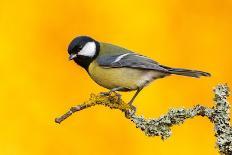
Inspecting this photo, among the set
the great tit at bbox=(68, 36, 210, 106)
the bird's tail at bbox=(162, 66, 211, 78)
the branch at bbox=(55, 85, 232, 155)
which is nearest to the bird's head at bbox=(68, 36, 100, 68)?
the great tit at bbox=(68, 36, 210, 106)

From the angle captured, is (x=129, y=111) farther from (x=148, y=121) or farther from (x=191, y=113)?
(x=191, y=113)

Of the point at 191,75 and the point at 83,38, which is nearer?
the point at 191,75

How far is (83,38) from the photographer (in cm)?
272

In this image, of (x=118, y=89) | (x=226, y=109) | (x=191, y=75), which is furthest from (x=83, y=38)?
(x=226, y=109)

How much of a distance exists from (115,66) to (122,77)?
115 mm

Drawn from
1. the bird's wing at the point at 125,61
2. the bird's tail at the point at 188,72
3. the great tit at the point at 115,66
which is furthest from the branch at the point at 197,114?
the bird's wing at the point at 125,61

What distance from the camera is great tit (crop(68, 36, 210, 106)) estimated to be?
278 centimetres

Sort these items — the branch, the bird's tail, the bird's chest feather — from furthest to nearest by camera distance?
the bird's chest feather < the bird's tail < the branch

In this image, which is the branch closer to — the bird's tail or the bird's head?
the bird's tail

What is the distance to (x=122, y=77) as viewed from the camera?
287cm

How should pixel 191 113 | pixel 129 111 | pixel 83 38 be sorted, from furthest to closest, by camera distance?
pixel 83 38 < pixel 129 111 < pixel 191 113

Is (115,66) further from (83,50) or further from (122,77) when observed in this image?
(83,50)

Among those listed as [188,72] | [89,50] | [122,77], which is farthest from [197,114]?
[89,50]

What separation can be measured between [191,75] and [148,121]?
0.56m
